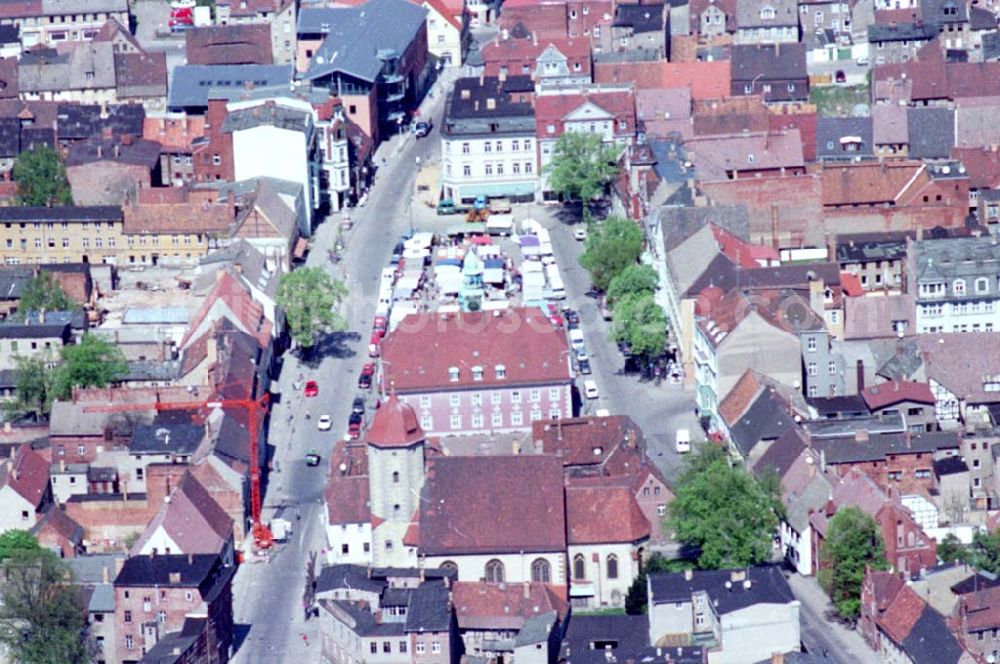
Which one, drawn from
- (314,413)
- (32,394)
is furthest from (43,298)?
(314,413)

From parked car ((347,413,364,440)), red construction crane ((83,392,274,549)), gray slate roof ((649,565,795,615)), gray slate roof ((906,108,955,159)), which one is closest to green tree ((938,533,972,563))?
gray slate roof ((649,565,795,615))

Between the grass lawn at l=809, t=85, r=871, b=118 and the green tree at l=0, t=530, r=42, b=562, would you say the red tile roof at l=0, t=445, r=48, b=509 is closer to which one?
the green tree at l=0, t=530, r=42, b=562

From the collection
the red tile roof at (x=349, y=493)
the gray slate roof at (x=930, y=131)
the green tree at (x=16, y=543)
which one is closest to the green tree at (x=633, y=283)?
the red tile roof at (x=349, y=493)

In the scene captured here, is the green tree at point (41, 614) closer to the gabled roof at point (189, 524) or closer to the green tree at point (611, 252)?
the gabled roof at point (189, 524)

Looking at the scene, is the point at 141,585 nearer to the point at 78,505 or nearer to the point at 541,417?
the point at 78,505

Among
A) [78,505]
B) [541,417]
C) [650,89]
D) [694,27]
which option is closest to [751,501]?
[541,417]

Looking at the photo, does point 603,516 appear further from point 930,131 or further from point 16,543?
point 930,131
